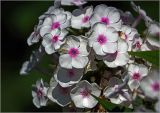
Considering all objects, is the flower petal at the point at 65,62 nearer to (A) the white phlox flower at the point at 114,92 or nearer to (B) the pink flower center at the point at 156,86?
(A) the white phlox flower at the point at 114,92

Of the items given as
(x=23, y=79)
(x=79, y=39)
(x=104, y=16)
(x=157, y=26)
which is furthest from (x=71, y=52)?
(x=23, y=79)

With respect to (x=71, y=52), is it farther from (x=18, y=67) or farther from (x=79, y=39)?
(x=18, y=67)

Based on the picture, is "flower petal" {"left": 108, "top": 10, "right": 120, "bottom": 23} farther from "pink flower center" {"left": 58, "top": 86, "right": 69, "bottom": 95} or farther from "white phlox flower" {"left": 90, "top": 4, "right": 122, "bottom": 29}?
"pink flower center" {"left": 58, "top": 86, "right": 69, "bottom": 95}

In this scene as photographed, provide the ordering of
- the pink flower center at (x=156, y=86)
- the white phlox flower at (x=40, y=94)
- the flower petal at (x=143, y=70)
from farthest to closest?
1. the white phlox flower at (x=40, y=94)
2. the flower petal at (x=143, y=70)
3. the pink flower center at (x=156, y=86)

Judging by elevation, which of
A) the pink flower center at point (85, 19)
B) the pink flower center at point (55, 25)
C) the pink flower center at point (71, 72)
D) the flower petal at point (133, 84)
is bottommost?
the flower petal at point (133, 84)

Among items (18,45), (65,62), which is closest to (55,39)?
(65,62)

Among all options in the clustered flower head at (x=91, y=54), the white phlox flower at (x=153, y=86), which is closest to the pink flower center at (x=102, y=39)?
the clustered flower head at (x=91, y=54)

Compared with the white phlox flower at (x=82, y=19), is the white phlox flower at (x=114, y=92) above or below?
below
